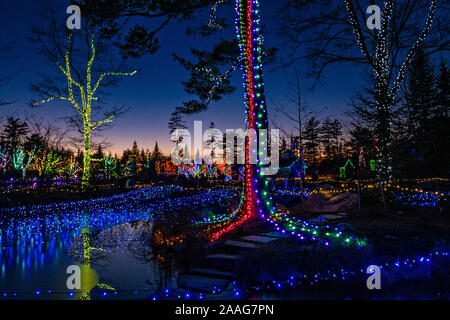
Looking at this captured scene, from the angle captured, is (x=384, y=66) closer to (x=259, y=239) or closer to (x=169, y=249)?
(x=259, y=239)

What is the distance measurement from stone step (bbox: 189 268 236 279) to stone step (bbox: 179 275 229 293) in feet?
0.51

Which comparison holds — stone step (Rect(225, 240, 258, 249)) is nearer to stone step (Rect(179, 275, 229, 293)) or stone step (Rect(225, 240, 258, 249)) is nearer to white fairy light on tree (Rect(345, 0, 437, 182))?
stone step (Rect(179, 275, 229, 293))

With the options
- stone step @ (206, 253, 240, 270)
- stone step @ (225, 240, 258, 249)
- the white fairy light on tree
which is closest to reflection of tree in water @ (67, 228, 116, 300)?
stone step @ (206, 253, 240, 270)

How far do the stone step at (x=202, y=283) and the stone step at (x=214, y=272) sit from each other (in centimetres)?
16

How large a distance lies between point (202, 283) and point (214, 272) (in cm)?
46

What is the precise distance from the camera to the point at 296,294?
166 inches

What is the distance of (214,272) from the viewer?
16.2 ft

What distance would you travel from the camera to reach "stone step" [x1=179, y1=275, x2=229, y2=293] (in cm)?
429

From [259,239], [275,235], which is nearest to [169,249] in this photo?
[259,239]

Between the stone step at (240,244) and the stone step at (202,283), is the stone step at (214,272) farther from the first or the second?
the stone step at (240,244)

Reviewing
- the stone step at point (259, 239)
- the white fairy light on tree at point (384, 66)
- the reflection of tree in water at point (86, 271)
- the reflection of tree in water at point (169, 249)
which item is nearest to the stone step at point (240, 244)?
the stone step at point (259, 239)

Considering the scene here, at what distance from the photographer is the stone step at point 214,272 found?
4773 mm

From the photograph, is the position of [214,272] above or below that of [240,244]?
below
